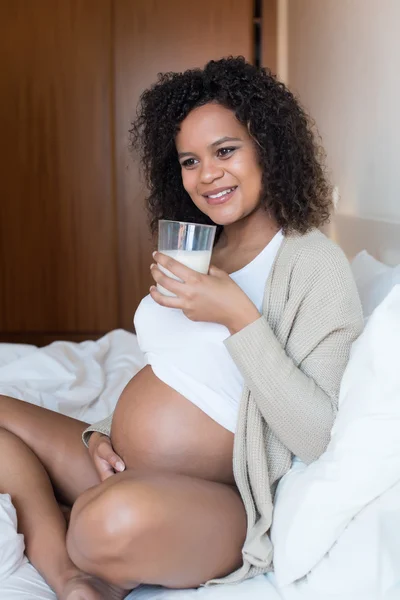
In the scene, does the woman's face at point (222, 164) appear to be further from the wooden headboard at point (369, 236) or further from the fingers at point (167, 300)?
the wooden headboard at point (369, 236)

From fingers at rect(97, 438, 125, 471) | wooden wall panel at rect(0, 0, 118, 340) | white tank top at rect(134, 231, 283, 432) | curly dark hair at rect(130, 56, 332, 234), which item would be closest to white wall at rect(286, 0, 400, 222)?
curly dark hair at rect(130, 56, 332, 234)

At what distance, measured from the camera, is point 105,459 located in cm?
130

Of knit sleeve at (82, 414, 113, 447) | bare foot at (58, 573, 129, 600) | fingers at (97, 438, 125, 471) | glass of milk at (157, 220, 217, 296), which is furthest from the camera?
knit sleeve at (82, 414, 113, 447)

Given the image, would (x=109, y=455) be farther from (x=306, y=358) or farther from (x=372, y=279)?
(x=372, y=279)

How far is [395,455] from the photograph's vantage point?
0.96 metres

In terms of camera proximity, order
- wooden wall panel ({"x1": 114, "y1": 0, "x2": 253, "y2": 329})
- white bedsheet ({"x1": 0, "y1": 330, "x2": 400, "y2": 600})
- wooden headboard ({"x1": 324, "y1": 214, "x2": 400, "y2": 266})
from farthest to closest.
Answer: wooden wall panel ({"x1": 114, "y1": 0, "x2": 253, "y2": 329}) < wooden headboard ({"x1": 324, "y1": 214, "x2": 400, "y2": 266}) < white bedsheet ({"x1": 0, "y1": 330, "x2": 400, "y2": 600})

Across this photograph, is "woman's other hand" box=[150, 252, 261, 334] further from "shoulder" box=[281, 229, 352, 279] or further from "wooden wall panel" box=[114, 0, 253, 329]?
"wooden wall panel" box=[114, 0, 253, 329]

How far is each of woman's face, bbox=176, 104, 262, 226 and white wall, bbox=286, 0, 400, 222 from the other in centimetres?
44

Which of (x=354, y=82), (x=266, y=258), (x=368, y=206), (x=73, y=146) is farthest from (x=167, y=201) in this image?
(x=73, y=146)

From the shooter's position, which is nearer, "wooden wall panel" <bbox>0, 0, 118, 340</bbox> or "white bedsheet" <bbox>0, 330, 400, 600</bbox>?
"white bedsheet" <bbox>0, 330, 400, 600</bbox>

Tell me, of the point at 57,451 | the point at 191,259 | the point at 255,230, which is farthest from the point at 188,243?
the point at 57,451

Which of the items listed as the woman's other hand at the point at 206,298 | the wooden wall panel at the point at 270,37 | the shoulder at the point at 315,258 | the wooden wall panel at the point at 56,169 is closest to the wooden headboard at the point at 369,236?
the shoulder at the point at 315,258

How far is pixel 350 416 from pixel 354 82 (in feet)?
4.37

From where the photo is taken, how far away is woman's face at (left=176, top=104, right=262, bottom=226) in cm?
136
